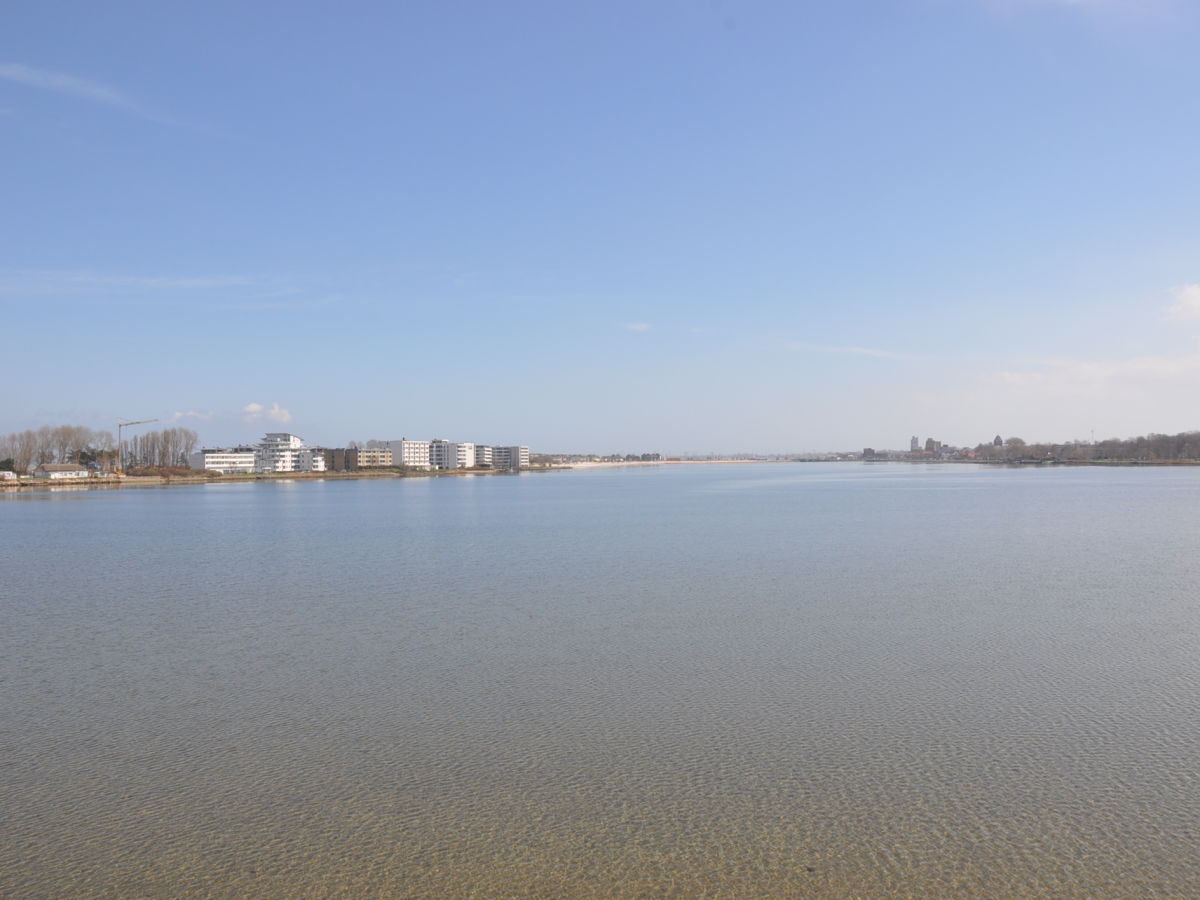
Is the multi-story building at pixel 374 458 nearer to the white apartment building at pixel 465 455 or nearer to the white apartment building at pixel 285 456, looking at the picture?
the white apartment building at pixel 285 456

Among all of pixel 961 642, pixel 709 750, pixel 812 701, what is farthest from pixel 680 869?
pixel 961 642

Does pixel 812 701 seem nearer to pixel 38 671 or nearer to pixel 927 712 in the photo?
pixel 927 712

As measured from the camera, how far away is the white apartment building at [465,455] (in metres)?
134

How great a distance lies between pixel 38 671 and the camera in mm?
6891

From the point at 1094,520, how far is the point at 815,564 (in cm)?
1244

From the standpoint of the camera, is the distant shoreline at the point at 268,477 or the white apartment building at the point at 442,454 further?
the white apartment building at the point at 442,454

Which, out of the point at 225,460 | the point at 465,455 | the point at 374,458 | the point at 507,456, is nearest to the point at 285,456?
the point at 225,460

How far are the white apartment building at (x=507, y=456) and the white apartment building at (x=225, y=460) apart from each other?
43589 mm

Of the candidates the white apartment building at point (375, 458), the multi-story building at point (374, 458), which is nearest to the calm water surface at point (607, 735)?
the multi-story building at point (374, 458)

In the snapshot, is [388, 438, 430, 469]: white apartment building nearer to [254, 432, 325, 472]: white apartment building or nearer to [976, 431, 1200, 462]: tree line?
[254, 432, 325, 472]: white apartment building

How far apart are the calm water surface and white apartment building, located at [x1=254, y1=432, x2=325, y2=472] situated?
101333 millimetres

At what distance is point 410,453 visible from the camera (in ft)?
415

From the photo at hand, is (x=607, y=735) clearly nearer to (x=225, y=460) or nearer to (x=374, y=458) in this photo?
(x=225, y=460)

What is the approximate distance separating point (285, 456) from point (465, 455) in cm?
3526
